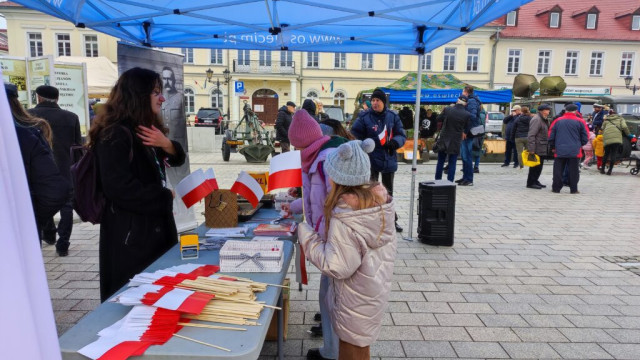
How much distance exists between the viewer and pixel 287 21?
464cm

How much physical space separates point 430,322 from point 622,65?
44.4 m

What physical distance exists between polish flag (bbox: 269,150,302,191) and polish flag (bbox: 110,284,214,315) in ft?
3.77

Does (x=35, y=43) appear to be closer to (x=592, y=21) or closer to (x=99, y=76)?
(x=99, y=76)

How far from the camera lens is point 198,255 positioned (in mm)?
2422

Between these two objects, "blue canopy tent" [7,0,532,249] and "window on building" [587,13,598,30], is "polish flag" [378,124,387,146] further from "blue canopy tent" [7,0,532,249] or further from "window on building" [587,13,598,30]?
"window on building" [587,13,598,30]

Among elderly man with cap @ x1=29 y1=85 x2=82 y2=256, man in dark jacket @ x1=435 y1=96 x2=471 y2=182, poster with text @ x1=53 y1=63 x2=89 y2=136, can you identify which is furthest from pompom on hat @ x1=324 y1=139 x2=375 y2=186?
man in dark jacket @ x1=435 y1=96 x2=471 y2=182

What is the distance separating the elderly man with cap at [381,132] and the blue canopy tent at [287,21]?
72 centimetres

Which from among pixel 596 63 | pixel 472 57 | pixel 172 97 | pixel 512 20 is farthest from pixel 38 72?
pixel 596 63

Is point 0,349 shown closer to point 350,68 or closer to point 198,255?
→ point 198,255

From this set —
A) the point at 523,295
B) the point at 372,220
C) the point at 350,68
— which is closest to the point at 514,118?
the point at 523,295

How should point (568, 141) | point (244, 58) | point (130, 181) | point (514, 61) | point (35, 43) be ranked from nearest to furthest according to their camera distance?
point (130, 181) → point (568, 141) → point (35, 43) → point (244, 58) → point (514, 61)

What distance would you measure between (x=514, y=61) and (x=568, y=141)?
32.4 metres

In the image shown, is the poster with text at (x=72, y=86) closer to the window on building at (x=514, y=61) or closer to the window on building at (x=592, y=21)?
the window on building at (x=514, y=61)

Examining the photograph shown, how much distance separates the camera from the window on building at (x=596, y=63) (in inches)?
1476
